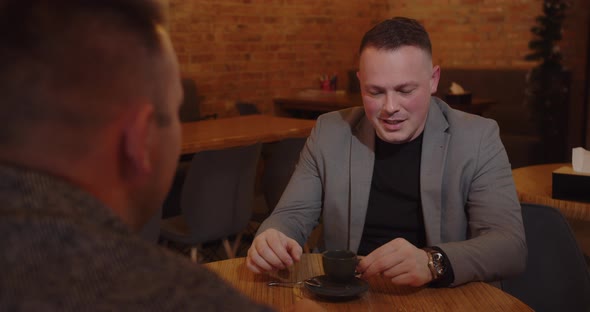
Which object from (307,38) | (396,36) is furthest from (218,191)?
(307,38)

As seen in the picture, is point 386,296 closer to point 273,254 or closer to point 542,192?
point 273,254

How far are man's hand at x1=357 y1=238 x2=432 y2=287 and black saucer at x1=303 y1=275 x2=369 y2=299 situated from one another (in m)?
0.04

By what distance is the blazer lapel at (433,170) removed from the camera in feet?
6.79

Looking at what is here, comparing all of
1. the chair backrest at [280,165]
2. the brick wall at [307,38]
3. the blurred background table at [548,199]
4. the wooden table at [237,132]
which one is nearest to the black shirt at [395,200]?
the blurred background table at [548,199]

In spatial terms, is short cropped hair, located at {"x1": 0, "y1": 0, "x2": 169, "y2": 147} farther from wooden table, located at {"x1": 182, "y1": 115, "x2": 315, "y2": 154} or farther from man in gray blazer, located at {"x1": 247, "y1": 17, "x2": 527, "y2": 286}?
wooden table, located at {"x1": 182, "y1": 115, "x2": 315, "y2": 154}

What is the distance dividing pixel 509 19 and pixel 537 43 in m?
0.90

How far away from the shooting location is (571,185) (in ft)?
9.16

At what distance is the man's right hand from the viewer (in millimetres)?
1759

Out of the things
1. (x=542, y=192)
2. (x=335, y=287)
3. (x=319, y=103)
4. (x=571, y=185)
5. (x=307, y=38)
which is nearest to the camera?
(x=335, y=287)

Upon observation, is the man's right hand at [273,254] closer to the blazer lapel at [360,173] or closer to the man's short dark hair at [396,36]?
the blazer lapel at [360,173]

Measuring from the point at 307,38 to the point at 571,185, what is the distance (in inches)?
220

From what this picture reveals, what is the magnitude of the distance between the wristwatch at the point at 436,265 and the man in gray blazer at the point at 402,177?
4 cm

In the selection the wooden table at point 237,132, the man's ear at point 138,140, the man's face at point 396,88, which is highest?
the man's ear at point 138,140

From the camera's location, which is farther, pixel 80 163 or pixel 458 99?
pixel 458 99
